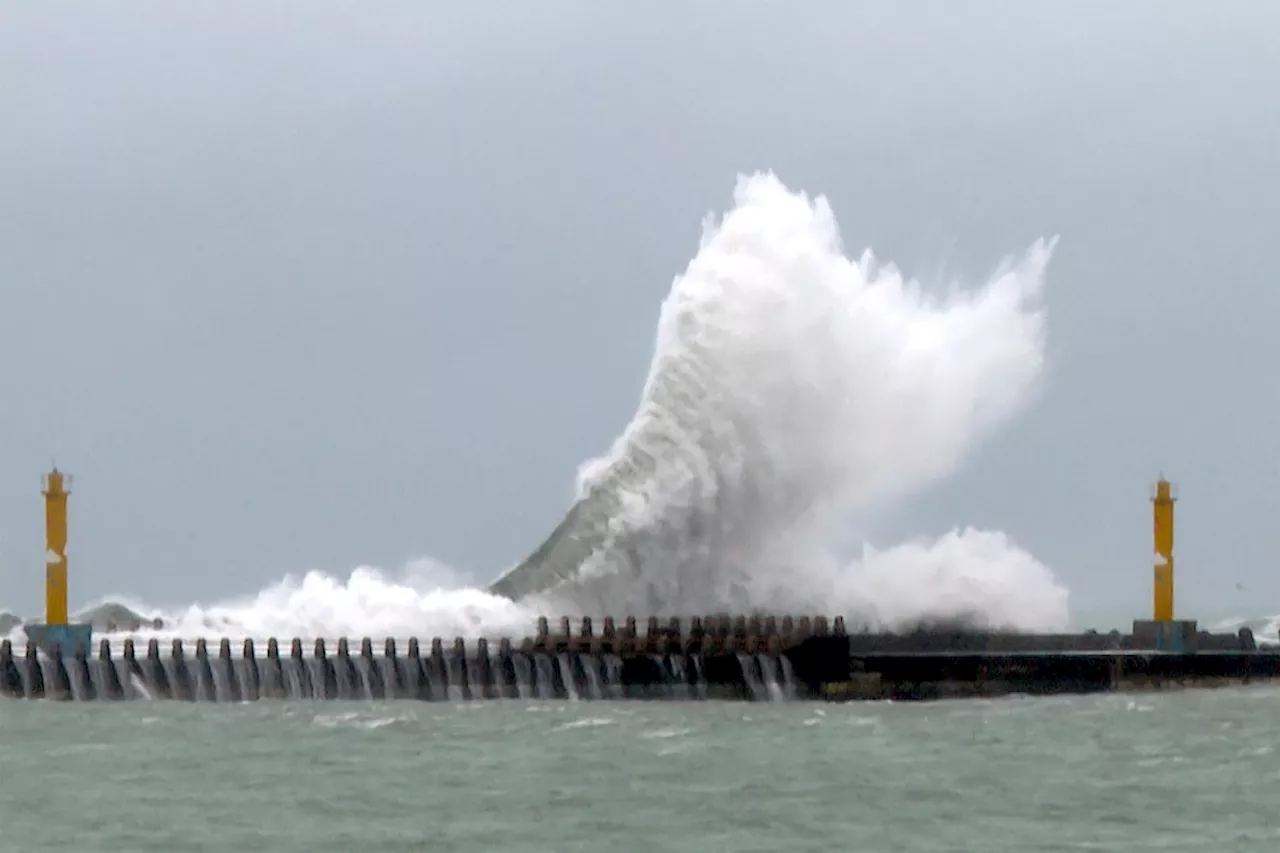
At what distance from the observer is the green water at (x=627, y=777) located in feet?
86.2

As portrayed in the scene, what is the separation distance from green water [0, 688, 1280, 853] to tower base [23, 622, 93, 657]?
193 cm

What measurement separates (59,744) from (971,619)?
2106 cm

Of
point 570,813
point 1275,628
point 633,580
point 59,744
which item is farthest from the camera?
point 1275,628

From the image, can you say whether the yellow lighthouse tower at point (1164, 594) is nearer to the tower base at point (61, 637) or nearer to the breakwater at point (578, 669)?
the breakwater at point (578, 669)

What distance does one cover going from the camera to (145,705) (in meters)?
37.6

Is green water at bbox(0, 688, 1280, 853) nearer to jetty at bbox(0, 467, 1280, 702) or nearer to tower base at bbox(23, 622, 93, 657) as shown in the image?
jetty at bbox(0, 467, 1280, 702)

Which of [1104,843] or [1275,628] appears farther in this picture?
[1275,628]

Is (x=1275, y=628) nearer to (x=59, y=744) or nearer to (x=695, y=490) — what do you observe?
(x=695, y=490)

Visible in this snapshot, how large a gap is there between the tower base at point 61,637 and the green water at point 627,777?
1929 millimetres

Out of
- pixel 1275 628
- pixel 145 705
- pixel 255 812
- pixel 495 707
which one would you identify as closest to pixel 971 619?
pixel 495 707

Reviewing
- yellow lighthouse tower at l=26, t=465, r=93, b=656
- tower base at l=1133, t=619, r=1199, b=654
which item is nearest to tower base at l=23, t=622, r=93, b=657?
yellow lighthouse tower at l=26, t=465, r=93, b=656

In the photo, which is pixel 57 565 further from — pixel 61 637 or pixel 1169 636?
pixel 1169 636

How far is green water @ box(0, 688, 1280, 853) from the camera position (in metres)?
26.3

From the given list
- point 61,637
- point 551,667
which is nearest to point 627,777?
point 551,667
